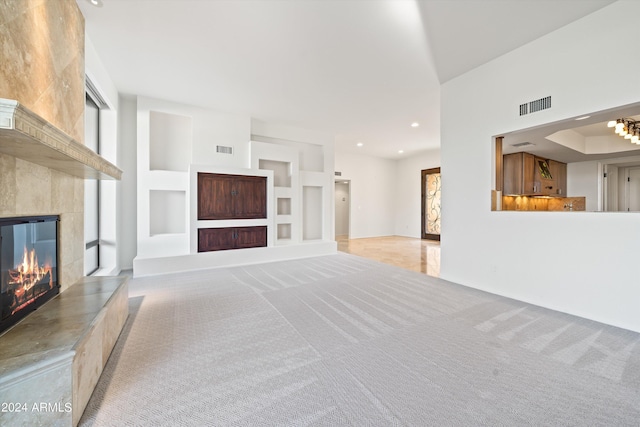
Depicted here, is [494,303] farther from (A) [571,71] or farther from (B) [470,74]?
(B) [470,74]

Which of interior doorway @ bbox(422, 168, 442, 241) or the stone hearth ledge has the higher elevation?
interior doorway @ bbox(422, 168, 442, 241)

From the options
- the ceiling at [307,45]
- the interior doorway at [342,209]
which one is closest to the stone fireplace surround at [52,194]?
the ceiling at [307,45]

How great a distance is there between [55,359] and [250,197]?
14.4 ft

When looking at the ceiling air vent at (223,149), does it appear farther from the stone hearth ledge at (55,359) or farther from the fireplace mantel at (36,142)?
the stone hearth ledge at (55,359)

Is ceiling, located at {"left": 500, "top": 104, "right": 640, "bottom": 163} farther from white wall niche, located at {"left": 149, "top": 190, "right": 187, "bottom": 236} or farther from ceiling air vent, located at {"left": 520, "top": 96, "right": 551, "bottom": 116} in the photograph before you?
white wall niche, located at {"left": 149, "top": 190, "right": 187, "bottom": 236}

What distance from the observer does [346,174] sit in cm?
934

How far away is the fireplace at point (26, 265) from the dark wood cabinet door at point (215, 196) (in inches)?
110

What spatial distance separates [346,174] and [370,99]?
15.0 feet

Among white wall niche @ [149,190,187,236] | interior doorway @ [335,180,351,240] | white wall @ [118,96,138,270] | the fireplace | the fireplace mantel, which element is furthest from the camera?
interior doorway @ [335,180,351,240]

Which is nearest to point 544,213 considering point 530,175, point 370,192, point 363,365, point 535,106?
point 535,106

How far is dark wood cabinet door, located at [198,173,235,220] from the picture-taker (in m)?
5.01

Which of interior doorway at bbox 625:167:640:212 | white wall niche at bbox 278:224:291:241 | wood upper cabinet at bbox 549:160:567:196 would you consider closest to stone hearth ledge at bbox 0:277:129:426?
white wall niche at bbox 278:224:291:241

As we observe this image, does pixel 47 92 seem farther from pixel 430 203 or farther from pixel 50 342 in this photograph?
pixel 430 203

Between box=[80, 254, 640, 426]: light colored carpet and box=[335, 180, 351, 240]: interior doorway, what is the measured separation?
7.01m
